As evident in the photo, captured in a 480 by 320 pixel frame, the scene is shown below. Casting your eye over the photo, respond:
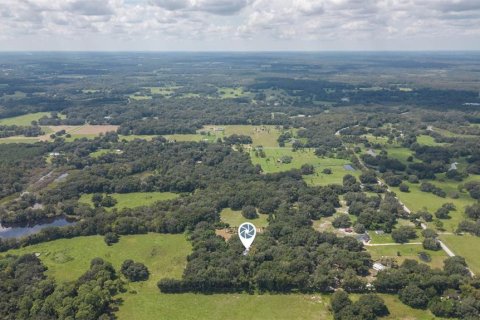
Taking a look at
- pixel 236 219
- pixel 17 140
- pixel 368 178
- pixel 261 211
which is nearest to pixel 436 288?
pixel 261 211

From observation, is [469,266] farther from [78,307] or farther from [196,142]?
[196,142]

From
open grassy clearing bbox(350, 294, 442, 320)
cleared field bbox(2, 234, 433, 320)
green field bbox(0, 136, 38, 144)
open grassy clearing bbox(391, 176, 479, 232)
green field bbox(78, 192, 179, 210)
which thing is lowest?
cleared field bbox(2, 234, 433, 320)

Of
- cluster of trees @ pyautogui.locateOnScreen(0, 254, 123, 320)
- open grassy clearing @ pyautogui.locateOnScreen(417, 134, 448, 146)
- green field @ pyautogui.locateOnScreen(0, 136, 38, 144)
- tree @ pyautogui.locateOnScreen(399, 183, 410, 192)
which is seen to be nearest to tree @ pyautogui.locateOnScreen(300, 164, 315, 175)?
tree @ pyautogui.locateOnScreen(399, 183, 410, 192)

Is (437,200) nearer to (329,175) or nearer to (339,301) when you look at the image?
(329,175)

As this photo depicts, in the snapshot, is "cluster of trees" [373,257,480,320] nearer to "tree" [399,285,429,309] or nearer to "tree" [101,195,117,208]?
"tree" [399,285,429,309]

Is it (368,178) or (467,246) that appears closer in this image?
(467,246)

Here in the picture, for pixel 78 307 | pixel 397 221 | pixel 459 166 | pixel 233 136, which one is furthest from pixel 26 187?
pixel 459 166
